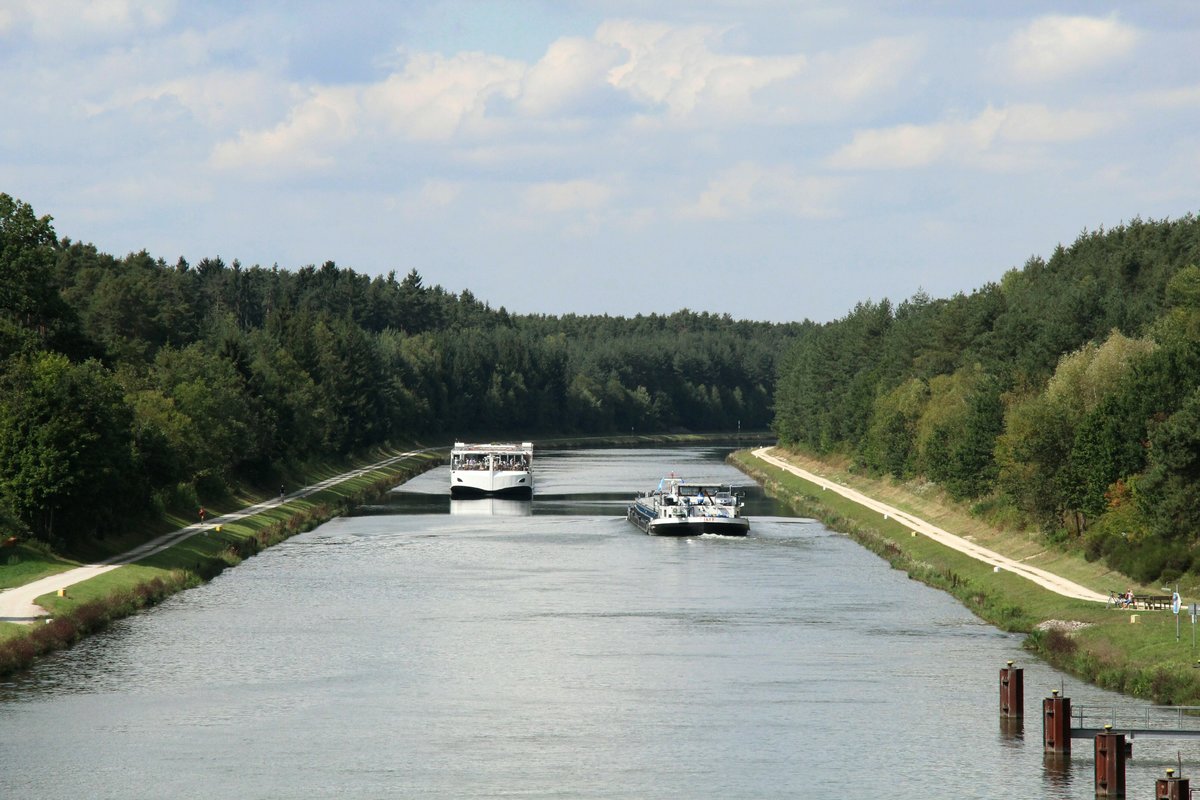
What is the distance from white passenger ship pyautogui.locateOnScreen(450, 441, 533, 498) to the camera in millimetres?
151375

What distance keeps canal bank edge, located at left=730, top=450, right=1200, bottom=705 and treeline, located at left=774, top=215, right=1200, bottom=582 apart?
178 inches

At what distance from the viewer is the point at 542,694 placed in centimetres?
5272

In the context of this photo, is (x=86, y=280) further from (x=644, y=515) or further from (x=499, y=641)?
(x=499, y=641)

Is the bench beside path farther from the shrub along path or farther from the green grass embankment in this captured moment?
the shrub along path

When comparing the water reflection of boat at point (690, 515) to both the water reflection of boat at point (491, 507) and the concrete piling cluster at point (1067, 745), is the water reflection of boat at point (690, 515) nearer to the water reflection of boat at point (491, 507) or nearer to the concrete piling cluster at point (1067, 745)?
the water reflection of boat at point (491, 507)

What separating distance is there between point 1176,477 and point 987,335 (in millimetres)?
63789

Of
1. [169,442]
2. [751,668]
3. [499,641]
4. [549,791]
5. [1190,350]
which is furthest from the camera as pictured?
[169,442]

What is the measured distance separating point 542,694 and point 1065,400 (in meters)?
45.8

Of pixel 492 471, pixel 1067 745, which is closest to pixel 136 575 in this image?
pixel 1067 745

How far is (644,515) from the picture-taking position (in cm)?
11869

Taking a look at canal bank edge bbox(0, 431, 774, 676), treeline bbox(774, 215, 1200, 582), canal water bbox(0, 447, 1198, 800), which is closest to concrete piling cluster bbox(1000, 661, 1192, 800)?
canal water bbox(0, 447, 1198, 800)

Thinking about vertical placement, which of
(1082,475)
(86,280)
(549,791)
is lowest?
(549,791)

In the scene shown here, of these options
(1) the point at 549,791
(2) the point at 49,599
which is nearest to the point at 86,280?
(2) the point at 49,599

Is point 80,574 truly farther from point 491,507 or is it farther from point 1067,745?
point 491,507
